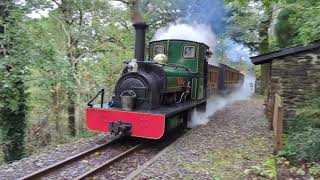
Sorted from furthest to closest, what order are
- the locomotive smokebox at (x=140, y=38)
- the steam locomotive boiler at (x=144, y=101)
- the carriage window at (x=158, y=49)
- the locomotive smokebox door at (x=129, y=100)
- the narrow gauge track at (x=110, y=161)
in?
the carriage window at (x=158, y=49) → the locomotive smokebox at (x=140, y=38) → the locomotive smokebox door at (x=129, y=100) → the steam locomotive boiler at (x=144, y=101) → the narrow gauge track at (x=110, y=161)

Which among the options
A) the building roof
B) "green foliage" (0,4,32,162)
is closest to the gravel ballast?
the building roof

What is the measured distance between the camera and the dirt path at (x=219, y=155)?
19.8ft

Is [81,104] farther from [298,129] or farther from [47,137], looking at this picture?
[298,129]

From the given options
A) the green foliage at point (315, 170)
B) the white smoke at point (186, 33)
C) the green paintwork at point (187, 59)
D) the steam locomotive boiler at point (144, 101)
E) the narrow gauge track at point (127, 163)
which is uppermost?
the white smoke at point (186, 33)

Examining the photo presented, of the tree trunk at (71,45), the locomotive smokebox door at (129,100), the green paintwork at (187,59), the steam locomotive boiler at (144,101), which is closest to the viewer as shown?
the steam locomotive boiler at (144,101)

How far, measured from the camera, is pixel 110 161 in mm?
6742

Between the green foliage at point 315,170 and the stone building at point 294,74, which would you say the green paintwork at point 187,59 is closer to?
the stone building at point 294,74

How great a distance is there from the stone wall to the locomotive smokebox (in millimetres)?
3806

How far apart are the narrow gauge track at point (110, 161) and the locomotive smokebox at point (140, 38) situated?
2193 mm

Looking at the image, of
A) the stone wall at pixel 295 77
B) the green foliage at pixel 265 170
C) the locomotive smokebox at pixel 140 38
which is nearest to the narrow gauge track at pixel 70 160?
the locomotive smokebox at pixel 140 38

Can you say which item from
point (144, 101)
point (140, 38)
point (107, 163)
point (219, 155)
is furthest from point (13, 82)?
point (219, 155)

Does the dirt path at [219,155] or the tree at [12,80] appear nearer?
the dirt path at [219,155]

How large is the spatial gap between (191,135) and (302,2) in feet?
15.4

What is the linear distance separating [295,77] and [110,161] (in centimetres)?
588
